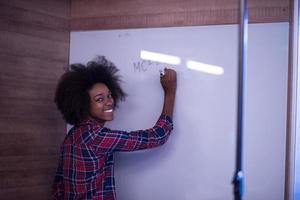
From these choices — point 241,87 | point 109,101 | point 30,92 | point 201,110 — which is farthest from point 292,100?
point 30,92

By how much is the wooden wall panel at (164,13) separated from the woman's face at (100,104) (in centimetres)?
29

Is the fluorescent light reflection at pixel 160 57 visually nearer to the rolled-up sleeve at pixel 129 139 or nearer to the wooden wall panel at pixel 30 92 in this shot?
the rolled-up sleeve at pixel 129 139

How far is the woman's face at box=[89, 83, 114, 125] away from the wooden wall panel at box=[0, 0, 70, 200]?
26cm

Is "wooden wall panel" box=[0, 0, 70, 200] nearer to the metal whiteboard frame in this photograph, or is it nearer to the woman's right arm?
the woman's right arm

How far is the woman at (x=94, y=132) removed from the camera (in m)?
1.34

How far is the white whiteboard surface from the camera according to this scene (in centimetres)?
131

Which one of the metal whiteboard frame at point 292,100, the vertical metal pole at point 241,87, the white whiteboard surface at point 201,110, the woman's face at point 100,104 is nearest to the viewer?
the vertical metal pole at point 241,87

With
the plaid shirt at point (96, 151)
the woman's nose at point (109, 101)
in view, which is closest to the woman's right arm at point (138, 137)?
the plaid shirt at point (96, 151)

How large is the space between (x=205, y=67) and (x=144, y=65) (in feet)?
0.81

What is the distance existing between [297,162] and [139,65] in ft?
2.20

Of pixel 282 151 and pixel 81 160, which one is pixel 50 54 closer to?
pixel 81 160

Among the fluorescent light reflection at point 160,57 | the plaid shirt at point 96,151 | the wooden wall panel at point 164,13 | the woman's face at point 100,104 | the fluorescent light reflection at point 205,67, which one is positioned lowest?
the plaid shirt at point 96,151

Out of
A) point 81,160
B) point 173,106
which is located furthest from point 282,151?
point 81,160

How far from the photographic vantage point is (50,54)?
1595 millimetres
